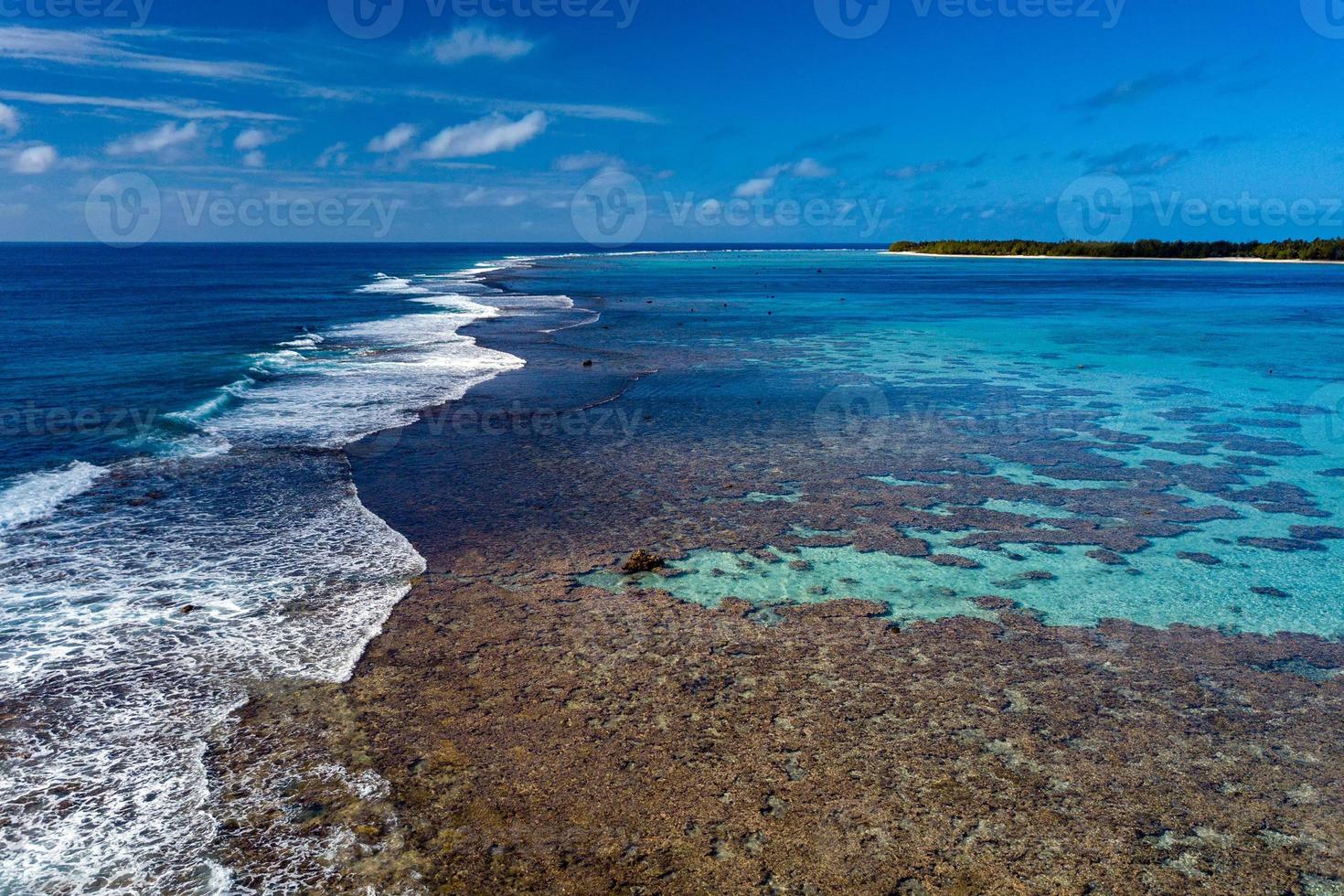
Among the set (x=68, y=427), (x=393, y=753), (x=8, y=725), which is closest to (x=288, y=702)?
(x=393, y=753)

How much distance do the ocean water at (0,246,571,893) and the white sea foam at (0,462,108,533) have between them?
0.05 meters

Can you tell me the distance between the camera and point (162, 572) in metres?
9.60

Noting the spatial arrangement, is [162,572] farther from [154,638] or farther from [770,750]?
[770,750]

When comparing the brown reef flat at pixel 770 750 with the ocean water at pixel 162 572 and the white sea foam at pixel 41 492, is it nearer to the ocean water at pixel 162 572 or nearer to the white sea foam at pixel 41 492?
the ocean water at pixel 162 572

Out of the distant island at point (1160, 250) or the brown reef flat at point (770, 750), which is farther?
the distant island at point (1160, 250)

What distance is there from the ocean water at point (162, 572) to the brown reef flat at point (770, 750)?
476 mm

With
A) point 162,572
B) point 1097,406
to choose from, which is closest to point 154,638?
point 162,572

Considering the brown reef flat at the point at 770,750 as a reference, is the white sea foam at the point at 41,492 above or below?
below

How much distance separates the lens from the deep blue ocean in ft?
20.9

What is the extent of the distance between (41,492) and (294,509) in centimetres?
425

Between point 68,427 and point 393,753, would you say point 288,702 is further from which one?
point 68,427

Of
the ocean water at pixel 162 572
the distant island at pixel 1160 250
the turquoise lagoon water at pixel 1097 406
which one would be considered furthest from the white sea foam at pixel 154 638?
the distant island at pixel 1160 250

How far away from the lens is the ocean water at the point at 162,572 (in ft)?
18.5

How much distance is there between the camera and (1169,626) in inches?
332
